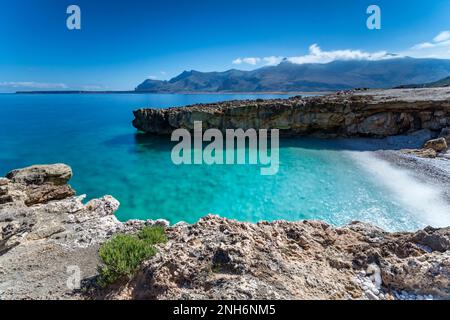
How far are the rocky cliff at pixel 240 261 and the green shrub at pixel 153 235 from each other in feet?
0.79

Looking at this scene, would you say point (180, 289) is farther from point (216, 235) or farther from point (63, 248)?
point (63, 248)

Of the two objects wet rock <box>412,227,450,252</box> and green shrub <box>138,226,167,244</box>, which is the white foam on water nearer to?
wet rock <box>412,227,450,252</box>

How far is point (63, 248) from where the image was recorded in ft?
22.7

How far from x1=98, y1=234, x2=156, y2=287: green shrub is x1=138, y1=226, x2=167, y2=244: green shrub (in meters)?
0.52

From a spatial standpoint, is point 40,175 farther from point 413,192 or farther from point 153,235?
point 413,192

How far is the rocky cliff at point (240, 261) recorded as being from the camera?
16.1ft

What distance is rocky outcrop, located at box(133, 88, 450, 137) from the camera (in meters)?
25.5

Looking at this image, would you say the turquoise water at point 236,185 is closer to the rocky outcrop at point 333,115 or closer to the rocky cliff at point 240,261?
the rocky outcrop at point 333,115

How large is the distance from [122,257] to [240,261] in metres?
2.47

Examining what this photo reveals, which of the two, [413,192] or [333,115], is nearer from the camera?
[413,192]

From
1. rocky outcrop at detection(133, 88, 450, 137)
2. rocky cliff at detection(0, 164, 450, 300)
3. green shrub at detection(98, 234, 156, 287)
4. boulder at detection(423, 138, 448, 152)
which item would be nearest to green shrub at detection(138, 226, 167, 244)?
rocky cliff at detection(0, 164, 450, 300)

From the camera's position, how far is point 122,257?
5367mm

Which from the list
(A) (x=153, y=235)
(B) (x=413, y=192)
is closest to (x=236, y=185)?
(B) (x=413, y=192)

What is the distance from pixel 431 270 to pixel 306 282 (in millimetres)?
2522
